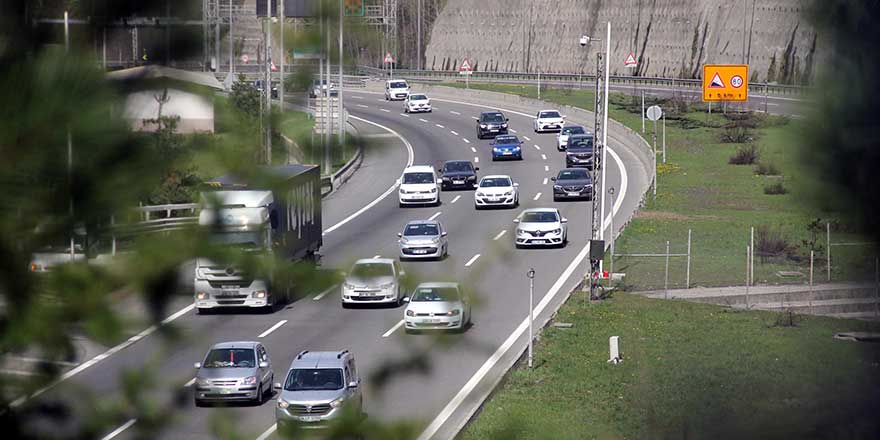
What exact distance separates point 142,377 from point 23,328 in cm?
63

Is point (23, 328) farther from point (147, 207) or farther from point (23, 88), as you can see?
point (23, 88)

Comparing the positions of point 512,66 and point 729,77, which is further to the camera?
point 512,66

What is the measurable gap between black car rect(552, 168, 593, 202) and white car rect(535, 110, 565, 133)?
66.9 ft

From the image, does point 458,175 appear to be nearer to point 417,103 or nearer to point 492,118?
point 492,118

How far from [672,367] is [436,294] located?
1773cm

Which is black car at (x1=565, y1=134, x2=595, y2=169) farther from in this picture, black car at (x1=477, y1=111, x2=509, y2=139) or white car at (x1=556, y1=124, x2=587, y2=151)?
black car at (x1=477, y1=111, x2=509, y2=139)

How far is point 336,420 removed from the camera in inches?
152

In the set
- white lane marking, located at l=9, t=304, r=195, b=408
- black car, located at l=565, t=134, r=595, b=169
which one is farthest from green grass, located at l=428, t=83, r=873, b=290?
white lane marking, located at l=9, t=304, r=195, b=408

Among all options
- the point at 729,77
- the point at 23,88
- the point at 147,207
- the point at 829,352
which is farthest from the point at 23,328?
the point at 729,77

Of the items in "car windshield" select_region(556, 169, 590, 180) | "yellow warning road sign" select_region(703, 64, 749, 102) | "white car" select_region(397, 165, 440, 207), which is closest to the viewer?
"white car" select_region(397, 165, 440, 207)

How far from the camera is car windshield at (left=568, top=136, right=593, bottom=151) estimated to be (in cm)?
4984

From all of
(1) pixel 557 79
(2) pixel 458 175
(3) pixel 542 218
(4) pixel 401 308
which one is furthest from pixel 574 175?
(1) pixel 557 79

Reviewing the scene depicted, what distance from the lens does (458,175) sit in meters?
46.7

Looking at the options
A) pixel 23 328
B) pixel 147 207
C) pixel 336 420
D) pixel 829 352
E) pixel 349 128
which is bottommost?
pixel 829 352
